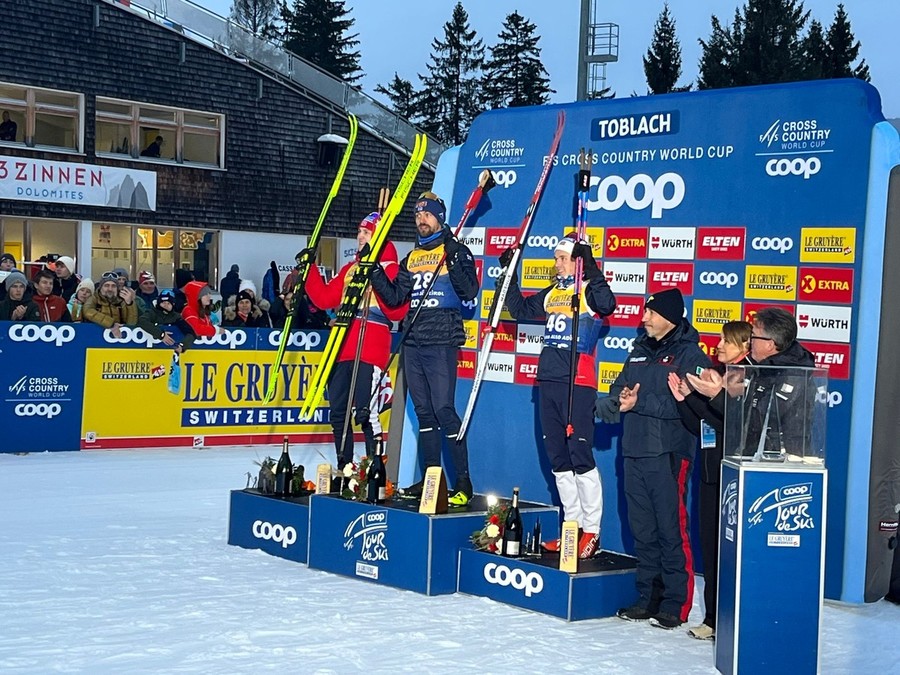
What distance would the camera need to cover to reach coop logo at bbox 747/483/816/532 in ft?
17.3

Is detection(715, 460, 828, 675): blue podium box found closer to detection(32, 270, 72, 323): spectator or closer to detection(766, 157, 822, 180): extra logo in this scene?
detection(766, 157, 822, 180): extra logo

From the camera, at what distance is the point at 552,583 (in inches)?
253

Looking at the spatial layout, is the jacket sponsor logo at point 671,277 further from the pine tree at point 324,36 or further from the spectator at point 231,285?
the pine tree at point 324,36

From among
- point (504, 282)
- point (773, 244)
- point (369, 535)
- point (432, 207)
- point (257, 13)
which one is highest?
point (257, 13)

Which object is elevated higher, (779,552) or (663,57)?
(663,57)

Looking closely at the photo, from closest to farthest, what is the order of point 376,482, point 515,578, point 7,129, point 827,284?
point 515,578 < point 827,284 < point 376,482 < point 7,129

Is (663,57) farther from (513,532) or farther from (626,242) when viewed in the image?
(513,532)

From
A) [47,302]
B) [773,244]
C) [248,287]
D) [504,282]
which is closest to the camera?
[773,244]

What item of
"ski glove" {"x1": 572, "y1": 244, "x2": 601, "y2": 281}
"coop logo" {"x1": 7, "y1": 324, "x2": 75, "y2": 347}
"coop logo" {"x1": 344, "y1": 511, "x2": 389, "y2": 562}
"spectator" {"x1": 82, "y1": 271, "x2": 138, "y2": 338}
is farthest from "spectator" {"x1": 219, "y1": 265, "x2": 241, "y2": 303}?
"ski glove" {"x1": 572, "y1": 244, "x2": 601, "y2": 281}

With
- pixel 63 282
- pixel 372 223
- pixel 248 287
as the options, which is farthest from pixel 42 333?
pixel 248 287

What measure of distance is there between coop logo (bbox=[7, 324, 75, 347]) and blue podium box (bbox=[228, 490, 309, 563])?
4.68 meters

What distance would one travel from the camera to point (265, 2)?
2368 inches

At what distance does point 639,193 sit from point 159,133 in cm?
1804

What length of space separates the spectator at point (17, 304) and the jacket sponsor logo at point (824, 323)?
778 centimetres
